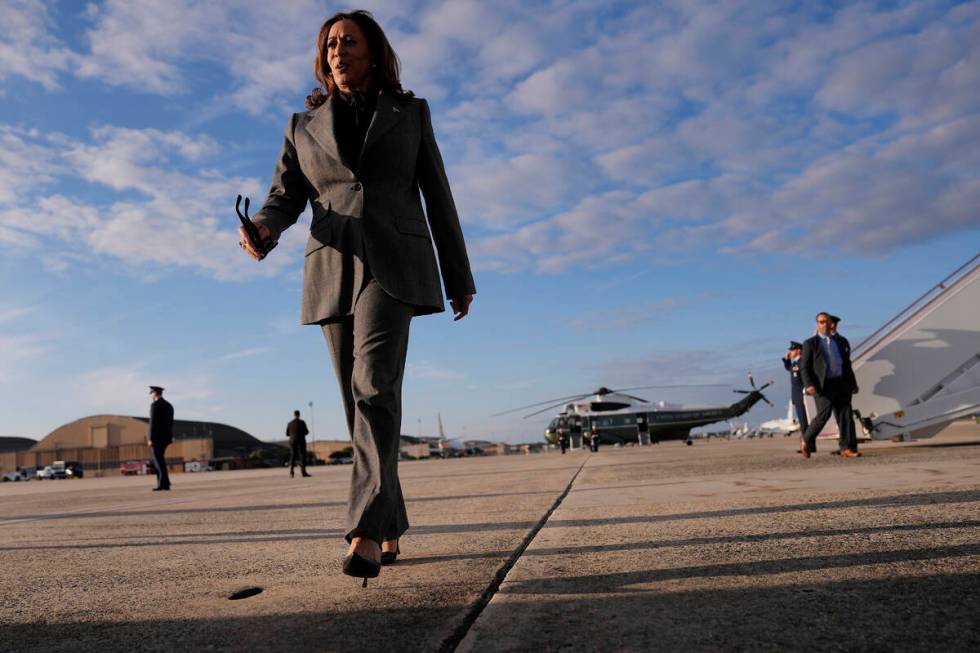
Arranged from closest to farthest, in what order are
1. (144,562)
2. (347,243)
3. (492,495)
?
(347,243)
(144,562)
(492,495)

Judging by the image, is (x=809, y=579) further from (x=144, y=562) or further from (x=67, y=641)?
(x=144, y=562)

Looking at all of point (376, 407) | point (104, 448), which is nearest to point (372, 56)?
point (376, 407)

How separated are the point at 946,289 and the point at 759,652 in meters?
9.49

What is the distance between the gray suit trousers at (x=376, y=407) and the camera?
2.20 meters

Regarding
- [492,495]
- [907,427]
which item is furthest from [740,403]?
[492,495]

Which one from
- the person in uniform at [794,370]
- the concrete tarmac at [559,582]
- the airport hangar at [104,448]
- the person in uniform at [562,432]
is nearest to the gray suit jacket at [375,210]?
the concrete tarmac at [559,582]

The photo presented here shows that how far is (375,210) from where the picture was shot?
2535 mm

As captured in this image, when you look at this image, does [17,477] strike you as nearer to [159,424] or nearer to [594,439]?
[594,439]

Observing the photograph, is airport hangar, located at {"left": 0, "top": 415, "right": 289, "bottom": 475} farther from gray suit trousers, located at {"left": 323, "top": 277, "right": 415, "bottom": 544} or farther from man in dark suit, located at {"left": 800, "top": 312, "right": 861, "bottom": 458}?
gray suit trousers, located at {"left": 323, "top": 277, "right": 415, "bottom": 544}

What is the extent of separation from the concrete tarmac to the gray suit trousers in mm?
221

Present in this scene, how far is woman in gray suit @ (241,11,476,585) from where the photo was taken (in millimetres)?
2340

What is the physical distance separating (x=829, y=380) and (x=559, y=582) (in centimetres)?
751

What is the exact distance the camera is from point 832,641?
4.52 ft

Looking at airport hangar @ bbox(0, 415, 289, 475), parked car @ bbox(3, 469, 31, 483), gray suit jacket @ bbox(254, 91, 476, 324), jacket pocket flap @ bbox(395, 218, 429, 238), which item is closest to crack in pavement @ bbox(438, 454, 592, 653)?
gray suit jacket @ bbox(254, 91, 476, 324)
